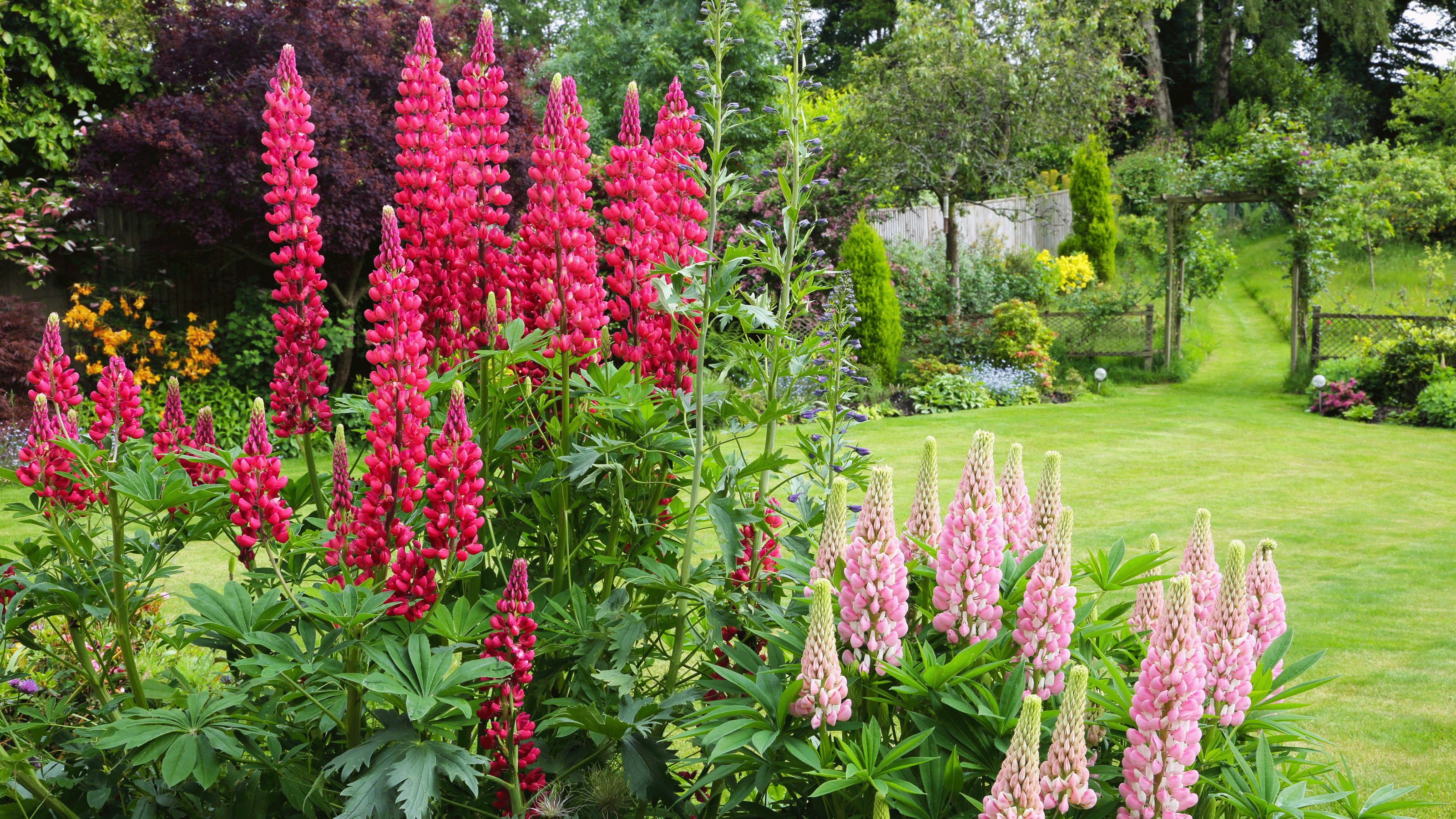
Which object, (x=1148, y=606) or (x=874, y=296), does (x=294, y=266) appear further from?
(x=874, y=296)

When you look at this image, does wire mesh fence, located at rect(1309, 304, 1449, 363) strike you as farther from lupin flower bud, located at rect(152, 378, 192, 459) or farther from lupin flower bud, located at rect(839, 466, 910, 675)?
lupin flower bud, located at rect(152, 378, 192, 459)

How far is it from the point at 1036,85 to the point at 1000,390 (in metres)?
5.01

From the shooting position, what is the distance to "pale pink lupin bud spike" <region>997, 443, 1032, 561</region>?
1609 mm

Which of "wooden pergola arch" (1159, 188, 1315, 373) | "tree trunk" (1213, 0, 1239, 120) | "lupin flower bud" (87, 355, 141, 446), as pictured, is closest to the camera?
"lupin flower bud" (87, 355, 141, 446)

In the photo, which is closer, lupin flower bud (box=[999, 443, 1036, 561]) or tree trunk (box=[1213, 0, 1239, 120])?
lupin flower bud (box=[999, 443, 1036, 561])

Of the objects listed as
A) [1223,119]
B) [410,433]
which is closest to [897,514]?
[410,433]

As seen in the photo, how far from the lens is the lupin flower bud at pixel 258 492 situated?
5.39 ft

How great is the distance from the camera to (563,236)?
6.45ft

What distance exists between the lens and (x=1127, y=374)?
46.1ft

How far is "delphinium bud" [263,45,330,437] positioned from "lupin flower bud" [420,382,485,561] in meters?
0.48

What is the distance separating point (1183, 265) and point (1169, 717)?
50.8ft

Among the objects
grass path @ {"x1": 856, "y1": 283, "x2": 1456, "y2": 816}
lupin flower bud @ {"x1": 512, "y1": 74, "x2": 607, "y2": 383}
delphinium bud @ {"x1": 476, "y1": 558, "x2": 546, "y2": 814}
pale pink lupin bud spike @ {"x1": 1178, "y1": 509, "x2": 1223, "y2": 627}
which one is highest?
lupin flower bud @ {"x1": 512, "y1": 74, "x2": 607, "y2": 383}

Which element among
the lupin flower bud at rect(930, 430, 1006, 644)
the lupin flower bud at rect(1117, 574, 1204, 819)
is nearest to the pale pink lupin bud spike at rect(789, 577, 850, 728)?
the lupin flower bud at rect(930, 430, 1006, 644)

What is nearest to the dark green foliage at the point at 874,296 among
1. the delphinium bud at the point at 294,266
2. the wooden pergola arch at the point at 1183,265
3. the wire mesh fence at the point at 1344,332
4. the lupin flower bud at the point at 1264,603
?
the wooden pergola arch at the point at 1183,265
